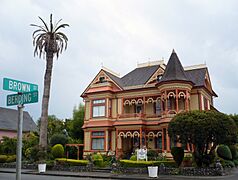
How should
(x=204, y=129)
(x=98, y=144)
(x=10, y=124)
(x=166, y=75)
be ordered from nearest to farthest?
(x=204, y=129), (x=166, y=75), (x=98, y=144), (x=10, y=124)

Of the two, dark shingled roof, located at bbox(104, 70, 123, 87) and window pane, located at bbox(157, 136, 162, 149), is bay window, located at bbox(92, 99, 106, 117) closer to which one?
dark shingled roof, located at bbox(104, 70, 123, 87)

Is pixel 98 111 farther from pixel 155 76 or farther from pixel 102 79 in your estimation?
pixel 155 76

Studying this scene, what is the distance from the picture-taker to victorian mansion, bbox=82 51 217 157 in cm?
2856

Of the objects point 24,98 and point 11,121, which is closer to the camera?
point 24,98

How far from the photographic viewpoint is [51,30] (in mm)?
29625

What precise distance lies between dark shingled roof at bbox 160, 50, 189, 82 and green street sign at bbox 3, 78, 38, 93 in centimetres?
2343

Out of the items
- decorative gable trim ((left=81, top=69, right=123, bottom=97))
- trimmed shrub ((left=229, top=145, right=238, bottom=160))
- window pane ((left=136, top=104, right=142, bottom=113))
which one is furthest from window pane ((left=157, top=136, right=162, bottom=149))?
decorative gable trim ((left=81, top=69, right=123, bottom=97))

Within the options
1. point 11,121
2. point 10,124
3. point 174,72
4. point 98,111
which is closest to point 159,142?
point 174,72

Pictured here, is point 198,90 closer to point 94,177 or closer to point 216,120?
point 216,120

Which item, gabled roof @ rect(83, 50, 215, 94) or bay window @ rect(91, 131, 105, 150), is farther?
bay window @ rect(91, 131, 105, 150)

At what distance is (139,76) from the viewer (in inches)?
1372

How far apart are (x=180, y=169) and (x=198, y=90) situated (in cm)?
1190

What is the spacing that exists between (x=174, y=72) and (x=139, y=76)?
6824mm

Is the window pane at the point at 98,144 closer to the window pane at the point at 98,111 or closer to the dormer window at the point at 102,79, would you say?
the window pane at the point at 98,111
